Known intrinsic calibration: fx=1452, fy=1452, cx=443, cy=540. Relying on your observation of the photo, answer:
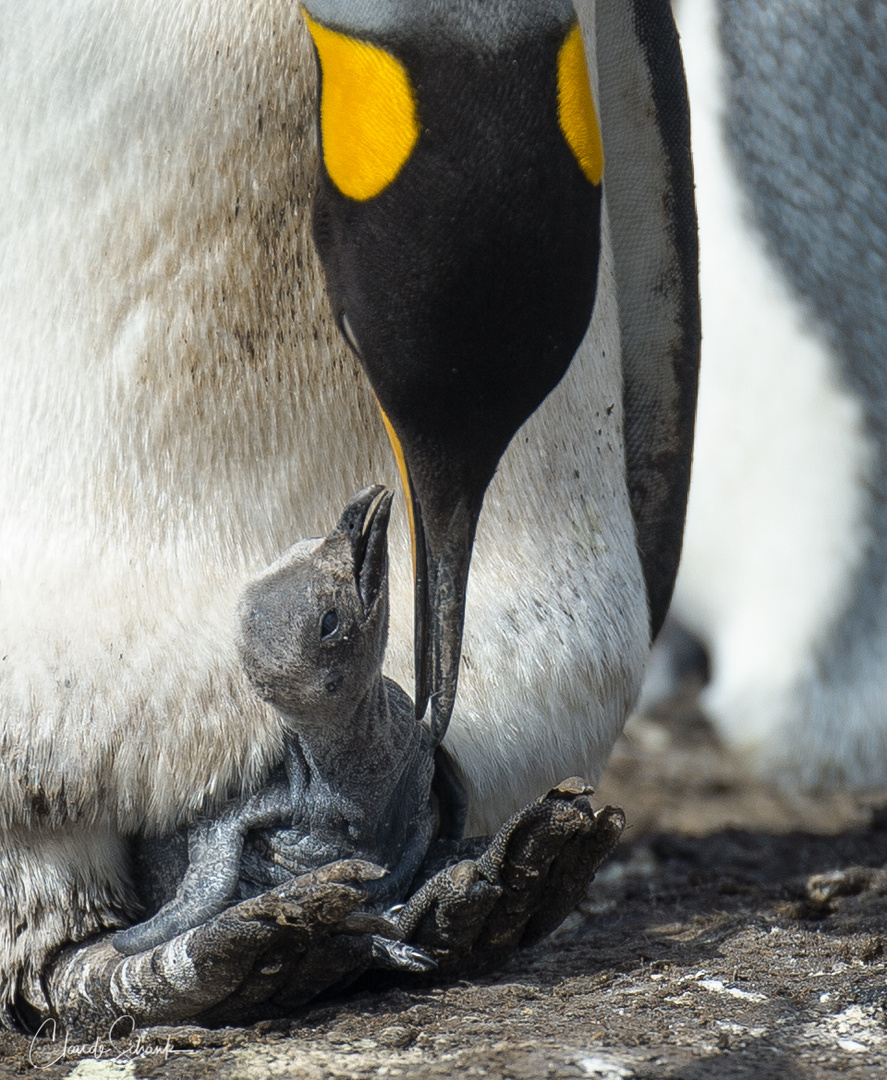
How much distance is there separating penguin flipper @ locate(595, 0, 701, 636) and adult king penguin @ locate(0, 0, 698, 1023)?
8.8 inches

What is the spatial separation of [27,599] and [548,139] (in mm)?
735

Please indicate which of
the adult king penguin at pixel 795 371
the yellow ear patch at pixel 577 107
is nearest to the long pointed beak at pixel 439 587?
the yellow ear patch at pixel 577 107

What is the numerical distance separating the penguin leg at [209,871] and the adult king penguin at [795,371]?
2.09m

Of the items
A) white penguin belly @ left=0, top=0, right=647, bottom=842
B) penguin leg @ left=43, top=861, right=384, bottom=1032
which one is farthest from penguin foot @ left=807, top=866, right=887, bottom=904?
penguin leg @ left=43, top=861, right=384, bottom=1032

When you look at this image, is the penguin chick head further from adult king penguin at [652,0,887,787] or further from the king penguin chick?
adult king penguin at [652,0,887,787]

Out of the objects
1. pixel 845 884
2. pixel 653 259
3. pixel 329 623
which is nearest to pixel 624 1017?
pixel 329 623

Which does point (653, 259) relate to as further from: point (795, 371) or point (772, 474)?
point (772, 474)

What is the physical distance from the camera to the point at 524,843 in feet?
4.59

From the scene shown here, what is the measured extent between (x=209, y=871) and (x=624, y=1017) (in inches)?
17.8

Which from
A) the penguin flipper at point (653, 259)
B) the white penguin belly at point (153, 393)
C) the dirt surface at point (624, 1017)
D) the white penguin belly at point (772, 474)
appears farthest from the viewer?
the white penguin belly at point (772, 474)

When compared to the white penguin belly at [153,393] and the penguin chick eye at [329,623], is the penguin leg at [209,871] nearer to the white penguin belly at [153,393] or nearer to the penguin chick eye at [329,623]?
the white penguin belly at [153,393]

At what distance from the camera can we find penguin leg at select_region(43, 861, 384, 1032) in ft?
4.44

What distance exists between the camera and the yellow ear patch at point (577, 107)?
1355 mm

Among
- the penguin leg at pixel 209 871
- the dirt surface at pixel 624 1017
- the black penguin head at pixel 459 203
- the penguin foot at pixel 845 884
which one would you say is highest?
the black penguin head at pixel 459 203
